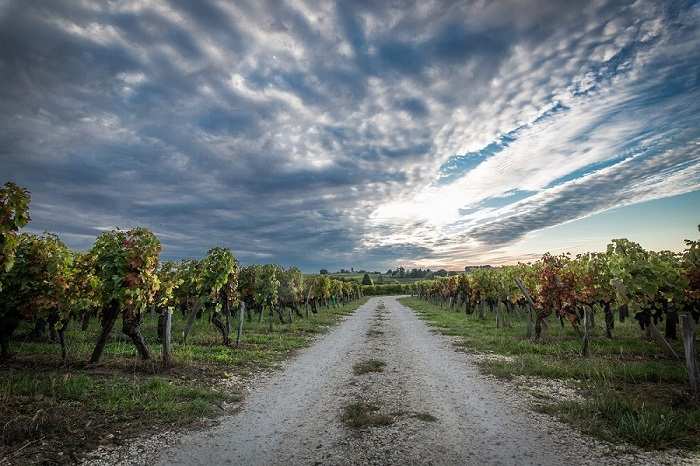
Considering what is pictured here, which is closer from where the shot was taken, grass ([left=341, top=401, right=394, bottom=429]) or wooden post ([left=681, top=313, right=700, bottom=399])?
grass ([left=341, top=401, right=394, bottom=429])

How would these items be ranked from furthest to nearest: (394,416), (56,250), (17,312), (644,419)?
1. (56,250)
2. (17,312)
3. (394,416)
4. (644,419)

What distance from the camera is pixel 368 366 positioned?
11.3m

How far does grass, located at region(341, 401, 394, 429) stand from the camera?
6445 millimetres

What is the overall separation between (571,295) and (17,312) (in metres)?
19.0

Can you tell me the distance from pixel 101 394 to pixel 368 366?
6.89 meters

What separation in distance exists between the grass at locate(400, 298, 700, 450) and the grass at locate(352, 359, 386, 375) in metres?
3.15

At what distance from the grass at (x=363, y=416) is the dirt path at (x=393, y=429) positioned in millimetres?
146

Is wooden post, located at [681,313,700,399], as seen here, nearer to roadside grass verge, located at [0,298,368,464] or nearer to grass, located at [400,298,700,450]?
grass, located at [400,298,700,450]

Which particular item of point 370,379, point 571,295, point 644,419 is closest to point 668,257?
point 571,295

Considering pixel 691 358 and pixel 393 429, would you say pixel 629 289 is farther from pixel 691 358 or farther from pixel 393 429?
pixel 393 429

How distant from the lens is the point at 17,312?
34.1 ft

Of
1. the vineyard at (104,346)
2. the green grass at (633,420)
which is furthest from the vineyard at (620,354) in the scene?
the vineyard at (104,346)

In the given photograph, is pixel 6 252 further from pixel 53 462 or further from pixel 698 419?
pixel 698 419

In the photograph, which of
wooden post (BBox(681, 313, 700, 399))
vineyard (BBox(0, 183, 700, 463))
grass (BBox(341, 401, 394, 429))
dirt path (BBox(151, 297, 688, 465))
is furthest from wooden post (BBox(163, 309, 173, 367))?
wooden post (BBox(681, 313, 700, 399))
